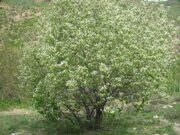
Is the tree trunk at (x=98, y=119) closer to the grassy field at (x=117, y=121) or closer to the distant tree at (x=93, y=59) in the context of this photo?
the distant tree at (x=93, y=59)

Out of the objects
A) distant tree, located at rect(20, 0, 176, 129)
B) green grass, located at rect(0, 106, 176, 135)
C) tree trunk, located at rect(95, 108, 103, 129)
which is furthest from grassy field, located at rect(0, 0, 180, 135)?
distant tree, located at rect(20, 0, 176, 129)

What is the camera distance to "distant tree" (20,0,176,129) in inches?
621

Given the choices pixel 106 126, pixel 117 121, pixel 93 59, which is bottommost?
pixel 106 126

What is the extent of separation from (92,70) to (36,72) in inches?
118

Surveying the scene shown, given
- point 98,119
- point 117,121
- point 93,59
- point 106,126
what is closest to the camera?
point 93,59

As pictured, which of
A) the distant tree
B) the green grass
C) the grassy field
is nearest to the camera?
the distant tree

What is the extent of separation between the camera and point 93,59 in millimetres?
15703

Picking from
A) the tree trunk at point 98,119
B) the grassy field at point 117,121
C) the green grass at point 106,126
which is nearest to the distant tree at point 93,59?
the tree trunk at point 98,119

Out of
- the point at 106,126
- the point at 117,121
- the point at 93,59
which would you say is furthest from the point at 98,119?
the point at 93,59

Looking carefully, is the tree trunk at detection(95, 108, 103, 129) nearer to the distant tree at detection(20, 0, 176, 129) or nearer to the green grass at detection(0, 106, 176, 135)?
the distant tree at detection(20, 0, 176, 129)

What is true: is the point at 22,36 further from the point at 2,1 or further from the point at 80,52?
the point at 80,52

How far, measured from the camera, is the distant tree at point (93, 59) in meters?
15.8

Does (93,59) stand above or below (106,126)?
above

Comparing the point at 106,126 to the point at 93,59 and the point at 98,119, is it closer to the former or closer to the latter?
the point at 98,119
